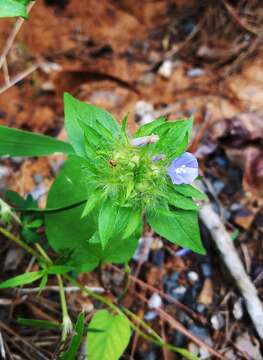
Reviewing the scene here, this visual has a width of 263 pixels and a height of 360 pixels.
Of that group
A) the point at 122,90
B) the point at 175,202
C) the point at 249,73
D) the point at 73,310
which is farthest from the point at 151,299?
the point at 249,73

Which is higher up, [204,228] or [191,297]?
[204,228]

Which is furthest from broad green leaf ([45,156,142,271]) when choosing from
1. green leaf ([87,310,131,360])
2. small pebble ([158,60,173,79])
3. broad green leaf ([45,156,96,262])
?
small pebble ([158,60,173,79])

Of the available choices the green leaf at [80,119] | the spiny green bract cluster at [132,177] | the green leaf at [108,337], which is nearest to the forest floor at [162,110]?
the green leaf at [108,337]

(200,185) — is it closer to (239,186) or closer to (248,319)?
(239,186)

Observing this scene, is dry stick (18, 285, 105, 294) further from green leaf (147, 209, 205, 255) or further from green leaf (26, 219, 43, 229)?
green leaf (147, 209, 205, 255)

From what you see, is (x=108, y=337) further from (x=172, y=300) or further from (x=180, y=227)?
(x=180, y=227)
